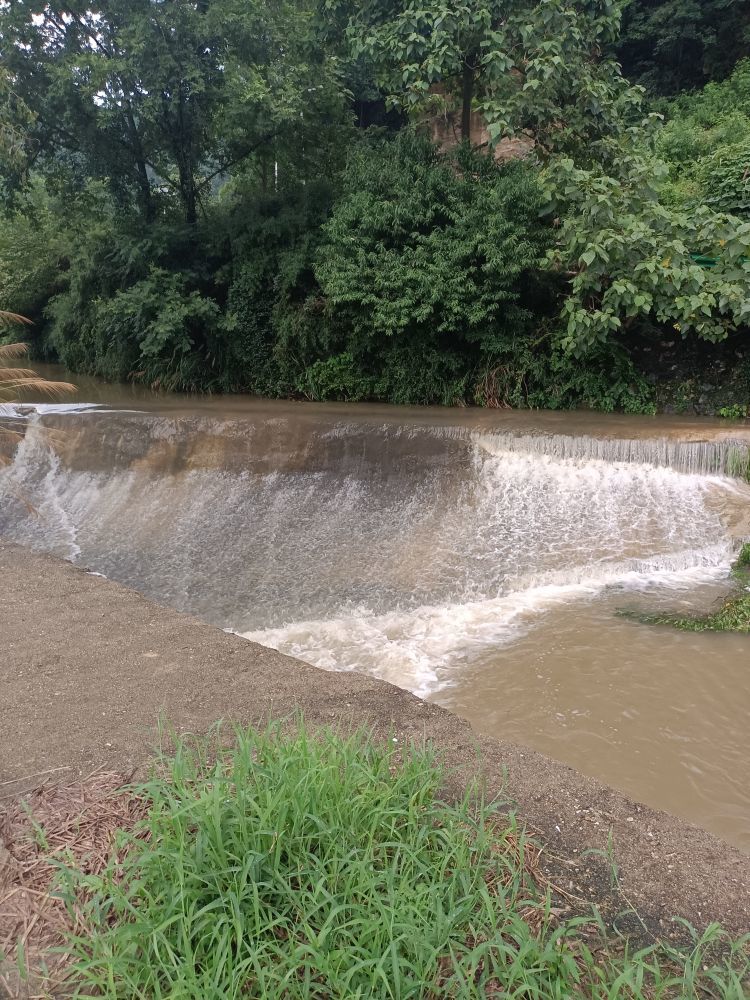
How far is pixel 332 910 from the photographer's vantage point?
2.04 metres

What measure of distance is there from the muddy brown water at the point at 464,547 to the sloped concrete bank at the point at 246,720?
1.14 m

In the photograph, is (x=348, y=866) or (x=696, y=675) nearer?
(x=348, y=866)

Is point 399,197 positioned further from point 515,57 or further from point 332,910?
point 332,910

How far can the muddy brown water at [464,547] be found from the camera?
478cm

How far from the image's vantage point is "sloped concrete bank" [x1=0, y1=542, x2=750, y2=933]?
2.55 meters

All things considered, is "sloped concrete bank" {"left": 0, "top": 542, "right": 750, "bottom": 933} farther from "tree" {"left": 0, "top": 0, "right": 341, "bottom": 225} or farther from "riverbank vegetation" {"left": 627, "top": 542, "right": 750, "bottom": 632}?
"tree" {"left": 0, "top": 0, "right": 341, "bottom": 225}

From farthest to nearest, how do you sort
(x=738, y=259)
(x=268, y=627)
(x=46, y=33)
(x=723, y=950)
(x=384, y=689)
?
(x=46, y=33)
(x=738, y=259)
(x=268, y=627)
(x=384, y=689)
(x=723, y=950)

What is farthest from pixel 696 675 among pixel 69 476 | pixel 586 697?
pixel 69 476

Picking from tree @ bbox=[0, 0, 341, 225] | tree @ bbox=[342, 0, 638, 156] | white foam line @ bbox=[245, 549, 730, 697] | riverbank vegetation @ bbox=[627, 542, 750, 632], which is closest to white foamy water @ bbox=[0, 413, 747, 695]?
white foam line @ bbox=[245, 549, 730, 697]

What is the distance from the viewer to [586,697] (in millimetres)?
4957

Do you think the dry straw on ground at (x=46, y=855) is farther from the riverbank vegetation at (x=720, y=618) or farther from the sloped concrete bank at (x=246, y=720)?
the riverbank vegetation at (x=720, y=618)

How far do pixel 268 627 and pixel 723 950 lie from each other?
4825mm

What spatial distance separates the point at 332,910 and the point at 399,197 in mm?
10385

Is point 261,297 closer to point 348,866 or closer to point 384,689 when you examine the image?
point 384,689
